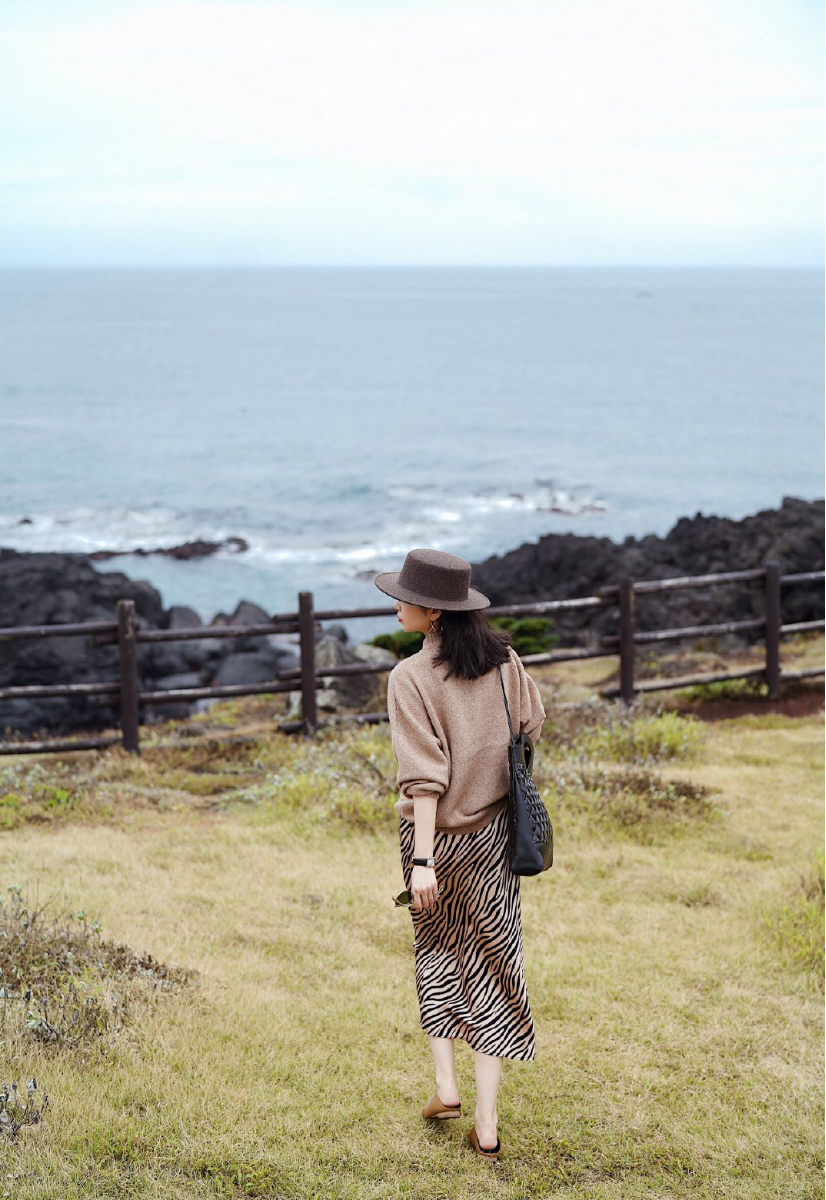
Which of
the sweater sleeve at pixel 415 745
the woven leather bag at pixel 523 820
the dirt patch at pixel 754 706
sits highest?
the sweater sleeve at pixel 415 745

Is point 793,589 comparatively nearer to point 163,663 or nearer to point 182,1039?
point 163,663

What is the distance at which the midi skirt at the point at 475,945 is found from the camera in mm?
3773

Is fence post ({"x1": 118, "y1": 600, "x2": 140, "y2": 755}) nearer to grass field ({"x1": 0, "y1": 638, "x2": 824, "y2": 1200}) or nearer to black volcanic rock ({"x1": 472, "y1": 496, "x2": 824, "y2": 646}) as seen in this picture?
grass field ({"x1": 0, "y1": 638, "x2": 824, "y2": 1200})

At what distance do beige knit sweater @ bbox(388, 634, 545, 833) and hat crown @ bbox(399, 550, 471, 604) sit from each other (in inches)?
6.1

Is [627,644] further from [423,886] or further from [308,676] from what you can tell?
[423,886]

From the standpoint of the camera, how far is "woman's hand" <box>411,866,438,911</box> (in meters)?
3.52

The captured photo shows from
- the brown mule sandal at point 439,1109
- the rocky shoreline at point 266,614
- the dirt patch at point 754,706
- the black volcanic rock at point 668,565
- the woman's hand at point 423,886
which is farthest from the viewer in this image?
the black volcanic rock at point 668,565

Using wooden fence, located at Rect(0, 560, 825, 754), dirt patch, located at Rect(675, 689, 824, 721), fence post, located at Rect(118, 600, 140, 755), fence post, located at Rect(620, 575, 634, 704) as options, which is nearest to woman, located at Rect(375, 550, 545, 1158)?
wooden fence, located at Rect(0, 560, 825, 754)

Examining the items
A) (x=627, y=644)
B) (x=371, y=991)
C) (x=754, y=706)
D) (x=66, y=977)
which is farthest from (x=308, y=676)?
(x=66, y=977)

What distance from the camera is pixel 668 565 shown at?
23.3 meters

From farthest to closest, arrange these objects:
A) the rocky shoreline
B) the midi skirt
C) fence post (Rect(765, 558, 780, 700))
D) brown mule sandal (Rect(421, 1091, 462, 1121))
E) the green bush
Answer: the rocky shoreline, fence post (Rect(765, 558, 780, 700)), the green bush, brown mule sandal (Rect(421, 1091, 462, 1121)), the midi skirt

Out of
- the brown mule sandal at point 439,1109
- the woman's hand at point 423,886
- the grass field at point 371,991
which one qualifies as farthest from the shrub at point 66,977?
the woman's hand at point 423,886

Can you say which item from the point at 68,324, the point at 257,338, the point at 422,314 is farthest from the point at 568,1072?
the point at 422,314

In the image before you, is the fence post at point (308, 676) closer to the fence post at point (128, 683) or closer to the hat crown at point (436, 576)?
the fence post at point (128, 683)
